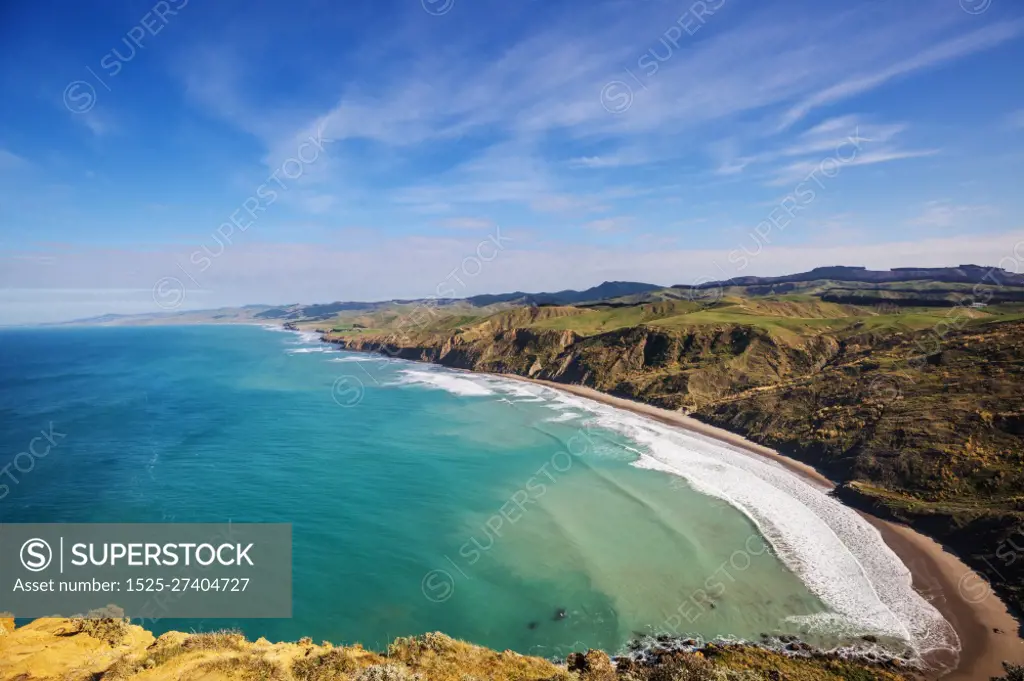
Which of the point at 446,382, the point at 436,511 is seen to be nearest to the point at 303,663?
the point at 436,511

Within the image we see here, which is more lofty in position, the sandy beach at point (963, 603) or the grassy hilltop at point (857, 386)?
the grassy hilltop at point (857, 386)

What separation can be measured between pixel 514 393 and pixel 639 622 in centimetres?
5666

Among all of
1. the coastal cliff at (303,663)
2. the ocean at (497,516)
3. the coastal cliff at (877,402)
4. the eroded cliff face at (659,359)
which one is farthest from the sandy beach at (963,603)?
the eroded cliff face at (659,359)

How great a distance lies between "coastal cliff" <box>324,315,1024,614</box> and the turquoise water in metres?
11.9

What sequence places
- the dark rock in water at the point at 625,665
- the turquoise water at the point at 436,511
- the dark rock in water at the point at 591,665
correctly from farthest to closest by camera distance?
1. the turquoise water at the point at 436,511
2. the dark rock in water at the point at 625,665
3. the dark rock in water at the point at 591,665

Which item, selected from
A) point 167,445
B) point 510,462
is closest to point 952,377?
point 510,462

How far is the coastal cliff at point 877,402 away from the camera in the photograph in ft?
93.3

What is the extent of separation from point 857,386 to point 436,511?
45.7 m

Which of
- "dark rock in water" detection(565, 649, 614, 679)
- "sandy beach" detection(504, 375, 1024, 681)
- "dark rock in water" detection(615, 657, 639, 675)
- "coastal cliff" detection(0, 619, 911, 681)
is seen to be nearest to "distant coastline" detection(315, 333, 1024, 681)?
"sandy beach" detection(504, 375, 1024, 681)

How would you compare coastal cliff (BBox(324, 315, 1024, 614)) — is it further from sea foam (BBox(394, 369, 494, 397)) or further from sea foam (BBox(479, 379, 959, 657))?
sea foam (BBox(394, 369, 494, 397))

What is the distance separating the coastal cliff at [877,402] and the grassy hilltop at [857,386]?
0.12 meters

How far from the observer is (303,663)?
44.9ft

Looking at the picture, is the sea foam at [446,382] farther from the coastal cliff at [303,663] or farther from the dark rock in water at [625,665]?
the coastal cliff at [303,663]

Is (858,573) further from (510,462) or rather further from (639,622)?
(510,462)
